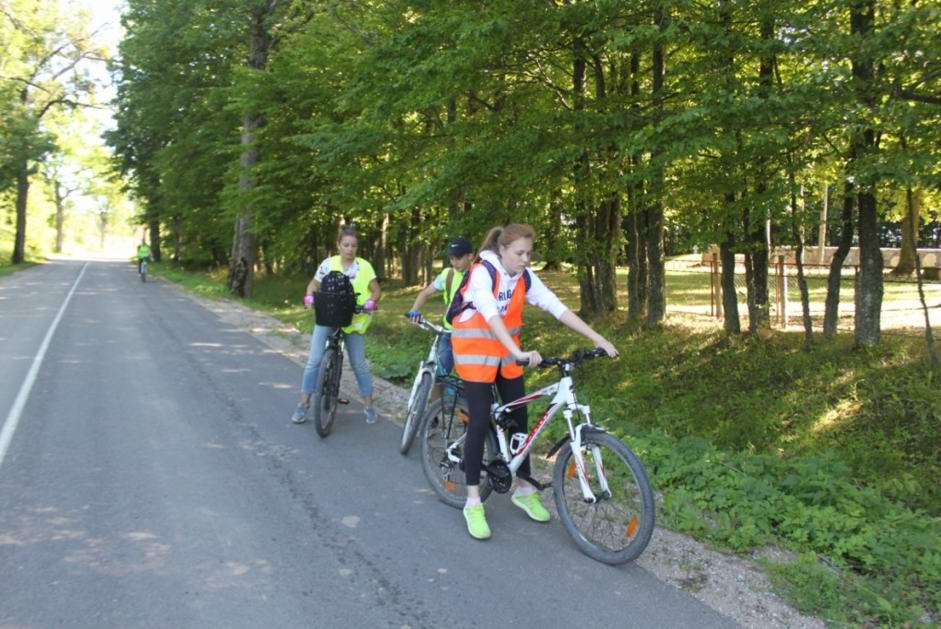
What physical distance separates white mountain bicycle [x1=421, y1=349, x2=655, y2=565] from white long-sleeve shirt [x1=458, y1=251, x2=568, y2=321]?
47cm

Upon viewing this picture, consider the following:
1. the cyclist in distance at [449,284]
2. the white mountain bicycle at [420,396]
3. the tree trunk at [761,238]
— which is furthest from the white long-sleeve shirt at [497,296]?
the tree trunk at [761,238]

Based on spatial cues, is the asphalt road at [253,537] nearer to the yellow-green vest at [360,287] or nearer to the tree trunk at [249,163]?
the yellow-green vest at [360,287]

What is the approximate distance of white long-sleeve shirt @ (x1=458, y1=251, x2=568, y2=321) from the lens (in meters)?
4.30

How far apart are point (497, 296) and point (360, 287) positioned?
2.72m

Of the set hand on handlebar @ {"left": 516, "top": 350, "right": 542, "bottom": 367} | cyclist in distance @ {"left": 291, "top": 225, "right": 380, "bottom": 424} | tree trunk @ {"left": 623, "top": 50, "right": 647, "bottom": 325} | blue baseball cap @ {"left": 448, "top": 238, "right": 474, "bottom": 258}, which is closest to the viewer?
hand on handlebar @ {"left": 516, "top": 350, "right": 542, "bottom": 367}

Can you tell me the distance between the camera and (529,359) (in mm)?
4031

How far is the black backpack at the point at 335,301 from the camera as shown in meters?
6.57

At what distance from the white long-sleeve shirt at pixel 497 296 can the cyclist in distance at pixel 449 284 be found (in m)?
1.85

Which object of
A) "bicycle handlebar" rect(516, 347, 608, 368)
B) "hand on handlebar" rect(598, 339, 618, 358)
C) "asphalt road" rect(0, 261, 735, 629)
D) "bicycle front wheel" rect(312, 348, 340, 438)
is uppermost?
"hand on handlebar" rect(598, 339, 618, 358)

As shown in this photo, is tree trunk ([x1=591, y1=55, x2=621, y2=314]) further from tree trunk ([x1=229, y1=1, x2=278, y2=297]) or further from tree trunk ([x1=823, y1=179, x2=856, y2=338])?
tree trunk ([x1=229, y1=1, x2=278, y2=297])

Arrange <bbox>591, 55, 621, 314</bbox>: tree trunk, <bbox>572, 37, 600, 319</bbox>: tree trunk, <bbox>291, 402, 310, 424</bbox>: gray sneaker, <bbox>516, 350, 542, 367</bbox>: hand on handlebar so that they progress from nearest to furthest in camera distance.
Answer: <bbox>516, 350, 542, 367</bbox>: hand on handlebar < <bbox>291, 402, 310, 424</bbox>: gray sneaker < <bbox>572, 37, 600, 319</bbox>: tree trunk < <bbox>591, 55, 621, 314</bbox>: tree trunk

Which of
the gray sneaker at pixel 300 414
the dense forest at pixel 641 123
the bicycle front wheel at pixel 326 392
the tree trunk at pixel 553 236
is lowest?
the gray sneaker at pixel 300 414

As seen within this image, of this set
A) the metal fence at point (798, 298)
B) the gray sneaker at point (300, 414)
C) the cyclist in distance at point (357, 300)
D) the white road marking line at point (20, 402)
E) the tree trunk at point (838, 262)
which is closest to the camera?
the white road marking line at point (20, 402)

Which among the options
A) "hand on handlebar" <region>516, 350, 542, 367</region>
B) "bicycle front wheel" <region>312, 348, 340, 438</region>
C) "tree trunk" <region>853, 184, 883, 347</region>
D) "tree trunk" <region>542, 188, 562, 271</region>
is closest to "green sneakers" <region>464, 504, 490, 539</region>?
"hand on handlebar" <region>516, 350, 542, 367</region>
